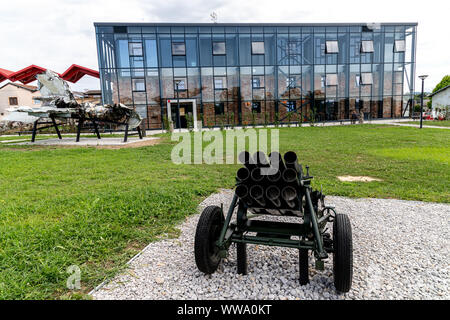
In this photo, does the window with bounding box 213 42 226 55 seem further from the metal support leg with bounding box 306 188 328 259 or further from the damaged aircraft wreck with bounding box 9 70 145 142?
the metal support leg with bounding box 306 188 328 259

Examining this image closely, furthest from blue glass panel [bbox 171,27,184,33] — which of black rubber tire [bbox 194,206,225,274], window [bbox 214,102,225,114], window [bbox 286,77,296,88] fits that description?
black rubber tire [bbox 194,206,225,274]

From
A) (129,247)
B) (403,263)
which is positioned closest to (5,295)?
(129,247)

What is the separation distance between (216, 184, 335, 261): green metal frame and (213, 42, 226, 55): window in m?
31.1

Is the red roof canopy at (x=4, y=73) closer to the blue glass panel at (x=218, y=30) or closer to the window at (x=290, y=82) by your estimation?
the blue glass panel at (x=218, y=30)

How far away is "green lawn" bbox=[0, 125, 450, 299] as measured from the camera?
3156 mm

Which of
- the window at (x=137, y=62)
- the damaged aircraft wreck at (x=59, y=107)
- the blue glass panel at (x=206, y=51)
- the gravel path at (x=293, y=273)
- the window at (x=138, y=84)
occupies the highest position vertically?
the blue glass panel at (x=206, y=51)

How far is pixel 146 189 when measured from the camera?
6.09 meters

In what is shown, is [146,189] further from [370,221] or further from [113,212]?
[370,221]

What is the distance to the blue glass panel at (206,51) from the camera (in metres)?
31.6

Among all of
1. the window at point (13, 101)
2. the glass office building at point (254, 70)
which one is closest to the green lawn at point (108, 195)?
the glass office building at point (254, 70)

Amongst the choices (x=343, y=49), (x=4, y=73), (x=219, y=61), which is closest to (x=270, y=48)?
(x=219, y=61)

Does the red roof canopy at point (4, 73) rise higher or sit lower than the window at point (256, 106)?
higher

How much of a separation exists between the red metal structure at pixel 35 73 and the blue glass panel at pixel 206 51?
11.0 metres
